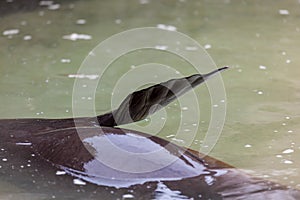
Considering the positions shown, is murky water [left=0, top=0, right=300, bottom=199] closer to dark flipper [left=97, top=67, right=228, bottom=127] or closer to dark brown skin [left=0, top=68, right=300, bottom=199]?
dark brown skin [left=0, top=68, right=300, bottom=199]

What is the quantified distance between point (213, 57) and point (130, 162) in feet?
6.76

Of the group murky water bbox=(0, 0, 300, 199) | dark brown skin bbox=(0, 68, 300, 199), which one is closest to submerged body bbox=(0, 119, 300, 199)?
dark brown skin bbox=(0, 68, 300, 199)

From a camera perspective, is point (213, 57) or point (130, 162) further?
point (213, 57)

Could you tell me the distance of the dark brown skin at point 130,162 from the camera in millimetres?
2285

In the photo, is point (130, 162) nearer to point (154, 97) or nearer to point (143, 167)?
point (143, 167)

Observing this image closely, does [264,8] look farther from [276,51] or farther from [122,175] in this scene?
[122,175]

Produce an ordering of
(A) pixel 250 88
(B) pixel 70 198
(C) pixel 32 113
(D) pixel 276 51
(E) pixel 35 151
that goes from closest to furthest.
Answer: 1. (B) pixel 70 198
2. (E) pixel 35 151
3. (C) pixel 32 113
4. (A) pixel 250 88
5. (D) pixel 276 51

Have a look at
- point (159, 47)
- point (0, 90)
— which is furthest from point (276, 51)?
point (0, 90)

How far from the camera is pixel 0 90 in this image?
147 inches

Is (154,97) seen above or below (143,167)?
above

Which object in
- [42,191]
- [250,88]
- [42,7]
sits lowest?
[42,7]

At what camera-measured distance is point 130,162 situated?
2369mm

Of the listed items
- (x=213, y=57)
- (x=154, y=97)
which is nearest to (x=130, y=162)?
(x=154, y=97)

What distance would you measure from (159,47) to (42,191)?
7.57ft
